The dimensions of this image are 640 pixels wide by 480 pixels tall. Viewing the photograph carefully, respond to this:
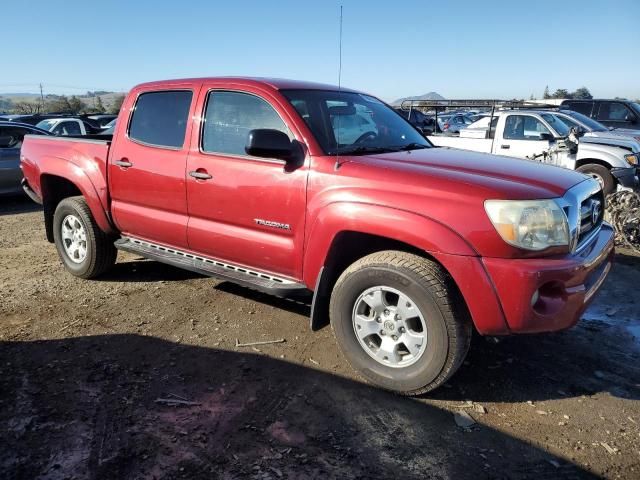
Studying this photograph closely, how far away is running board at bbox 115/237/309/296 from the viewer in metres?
3.52

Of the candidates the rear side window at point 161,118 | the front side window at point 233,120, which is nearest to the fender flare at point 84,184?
the rear side window at point 161,118

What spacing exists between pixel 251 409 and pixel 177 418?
42 centimetres

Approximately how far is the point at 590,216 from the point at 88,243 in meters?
4.37

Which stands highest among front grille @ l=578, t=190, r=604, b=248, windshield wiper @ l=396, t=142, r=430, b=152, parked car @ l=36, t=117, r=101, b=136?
windshield wiper @ l=396, t=142, r=430, b=152

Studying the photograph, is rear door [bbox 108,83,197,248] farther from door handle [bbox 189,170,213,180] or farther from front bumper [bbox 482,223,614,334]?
front bumper [bbox 482,223,614,334]

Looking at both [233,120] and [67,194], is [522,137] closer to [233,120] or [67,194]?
[233,120]

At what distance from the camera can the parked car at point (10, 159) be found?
922 cm

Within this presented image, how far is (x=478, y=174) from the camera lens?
9.89ft

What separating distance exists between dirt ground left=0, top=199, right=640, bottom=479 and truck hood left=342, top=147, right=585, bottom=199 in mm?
1289

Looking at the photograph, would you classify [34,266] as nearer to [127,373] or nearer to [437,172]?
[127,373]

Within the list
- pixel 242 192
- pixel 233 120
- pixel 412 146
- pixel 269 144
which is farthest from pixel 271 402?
pixel 412 146

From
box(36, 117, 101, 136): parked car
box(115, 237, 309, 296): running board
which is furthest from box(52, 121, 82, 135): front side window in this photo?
box(115, 237, 309, 296): running board

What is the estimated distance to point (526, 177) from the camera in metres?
3.03

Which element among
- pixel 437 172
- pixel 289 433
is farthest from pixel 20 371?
pixel 437 172
